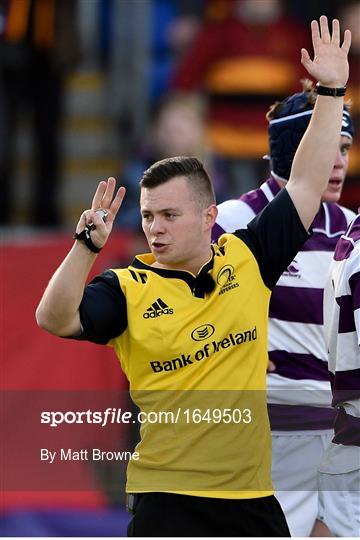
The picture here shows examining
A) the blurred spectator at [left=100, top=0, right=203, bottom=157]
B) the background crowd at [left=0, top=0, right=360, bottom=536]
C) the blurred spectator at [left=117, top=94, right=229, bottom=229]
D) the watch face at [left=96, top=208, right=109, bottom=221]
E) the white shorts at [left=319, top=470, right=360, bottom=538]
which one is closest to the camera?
the watch face at [left=96, top=208, right=109, bottom=221]

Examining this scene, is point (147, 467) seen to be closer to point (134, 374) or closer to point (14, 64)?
point (134, 374)

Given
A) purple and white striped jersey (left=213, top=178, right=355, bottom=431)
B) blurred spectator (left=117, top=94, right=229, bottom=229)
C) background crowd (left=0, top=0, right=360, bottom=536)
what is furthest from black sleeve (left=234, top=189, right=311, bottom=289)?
blurred spectator (left=117, top=94, right=229, bottom=229)

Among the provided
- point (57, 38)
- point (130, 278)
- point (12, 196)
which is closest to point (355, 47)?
point (57, 38)

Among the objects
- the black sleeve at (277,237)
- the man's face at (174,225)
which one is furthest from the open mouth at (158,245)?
the black sleeve at (277,237)

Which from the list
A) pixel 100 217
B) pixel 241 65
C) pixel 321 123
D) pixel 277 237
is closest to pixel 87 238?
pixel 100 217

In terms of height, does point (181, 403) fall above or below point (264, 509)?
above

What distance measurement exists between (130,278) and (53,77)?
18.9 ft

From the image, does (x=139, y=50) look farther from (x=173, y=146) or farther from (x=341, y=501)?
(x=341, y=501)

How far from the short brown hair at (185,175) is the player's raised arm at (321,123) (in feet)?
0.99

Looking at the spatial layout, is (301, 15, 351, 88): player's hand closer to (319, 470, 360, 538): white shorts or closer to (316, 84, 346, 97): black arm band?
(316, 84, 346, 97): black arm band

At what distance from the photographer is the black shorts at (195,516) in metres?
4.12

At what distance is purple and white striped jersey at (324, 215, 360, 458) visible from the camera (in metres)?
4.32

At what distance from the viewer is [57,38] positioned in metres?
9.51

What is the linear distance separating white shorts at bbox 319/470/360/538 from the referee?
40 centimetres
